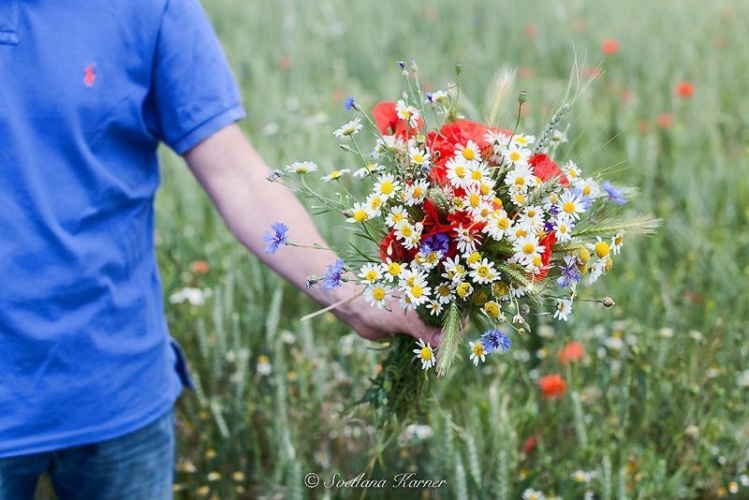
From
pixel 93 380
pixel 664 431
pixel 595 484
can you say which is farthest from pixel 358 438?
pixel 93 380

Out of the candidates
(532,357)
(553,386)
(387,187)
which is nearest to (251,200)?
(387,187)

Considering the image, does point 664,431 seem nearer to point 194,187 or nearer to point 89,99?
point 89,99

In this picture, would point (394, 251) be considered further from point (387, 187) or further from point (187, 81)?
point (187, 81)

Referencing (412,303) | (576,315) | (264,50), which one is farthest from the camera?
(264,50)

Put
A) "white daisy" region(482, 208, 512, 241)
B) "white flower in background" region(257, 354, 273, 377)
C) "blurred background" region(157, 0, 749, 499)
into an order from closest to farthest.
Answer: "white daisy" region(482, 208, 512, 241)
"blurred background" region(157, 0, 749, 499)
"white flower in background" region(257, 354, 273, 377)

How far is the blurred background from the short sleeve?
461mm

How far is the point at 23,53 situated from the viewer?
4.42ft

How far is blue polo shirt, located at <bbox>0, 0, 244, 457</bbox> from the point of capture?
1349 mm

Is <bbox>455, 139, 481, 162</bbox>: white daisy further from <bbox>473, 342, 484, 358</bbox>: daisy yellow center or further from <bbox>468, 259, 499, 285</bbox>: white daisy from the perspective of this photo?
<bbox>473, 342, 484, 358</bbox>: daisy yellow center

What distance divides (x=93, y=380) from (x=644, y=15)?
4788mm

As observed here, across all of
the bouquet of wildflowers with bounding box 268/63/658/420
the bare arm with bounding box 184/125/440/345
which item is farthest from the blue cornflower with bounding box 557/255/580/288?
the bare arm with bounding box 184/125/440/345

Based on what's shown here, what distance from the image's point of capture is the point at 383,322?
1.32m

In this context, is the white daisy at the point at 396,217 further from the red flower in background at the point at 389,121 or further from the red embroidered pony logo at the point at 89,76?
the red embroidered pony logo at the point at 89,76

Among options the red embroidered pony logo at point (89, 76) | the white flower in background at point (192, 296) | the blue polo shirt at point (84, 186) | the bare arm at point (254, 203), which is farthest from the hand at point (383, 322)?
the white flower in background at point (192, 296)
